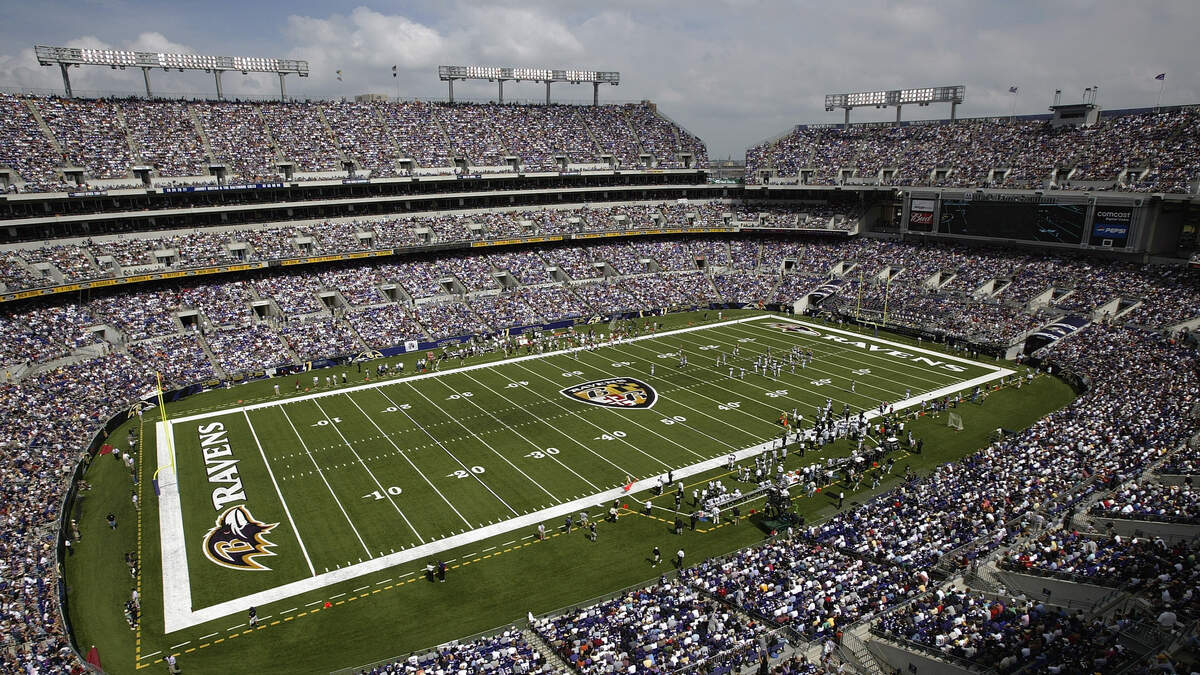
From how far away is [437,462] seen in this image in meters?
27.5

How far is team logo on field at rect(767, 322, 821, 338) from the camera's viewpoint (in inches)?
1850

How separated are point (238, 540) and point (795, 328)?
37.2m

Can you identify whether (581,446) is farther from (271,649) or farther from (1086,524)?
(1086,524)

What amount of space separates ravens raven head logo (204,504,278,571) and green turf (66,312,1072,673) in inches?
19.8

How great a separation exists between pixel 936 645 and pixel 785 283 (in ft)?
152

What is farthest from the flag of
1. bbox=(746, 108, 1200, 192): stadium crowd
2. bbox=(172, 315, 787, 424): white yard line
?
bbox=(746, 108, 1200, 192): stadium crowd

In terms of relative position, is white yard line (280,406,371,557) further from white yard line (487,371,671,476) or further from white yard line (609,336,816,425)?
white yard line (609,336,816,425)

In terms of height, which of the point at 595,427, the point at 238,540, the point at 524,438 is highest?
the point at 595,427

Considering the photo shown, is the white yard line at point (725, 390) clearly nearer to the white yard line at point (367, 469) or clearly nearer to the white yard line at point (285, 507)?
the white yard line at point (367, 469)

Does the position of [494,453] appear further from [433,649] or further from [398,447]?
[433,649]

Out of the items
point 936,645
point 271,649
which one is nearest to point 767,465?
point 936,645

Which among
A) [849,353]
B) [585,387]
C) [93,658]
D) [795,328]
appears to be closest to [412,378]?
[585,387]

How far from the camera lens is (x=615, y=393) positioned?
115 feet

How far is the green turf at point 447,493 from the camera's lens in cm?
1761
